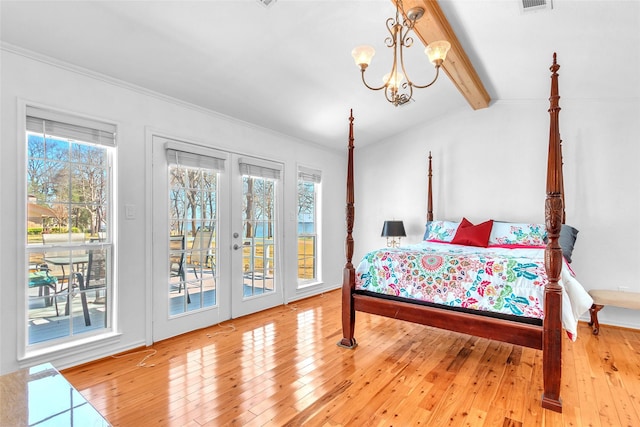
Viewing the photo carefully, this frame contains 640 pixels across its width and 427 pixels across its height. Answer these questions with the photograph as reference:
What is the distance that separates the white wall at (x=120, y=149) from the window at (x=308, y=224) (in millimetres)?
332

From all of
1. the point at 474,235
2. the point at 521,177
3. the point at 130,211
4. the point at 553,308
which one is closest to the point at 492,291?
the point at 553,308

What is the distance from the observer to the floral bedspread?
2.22 m

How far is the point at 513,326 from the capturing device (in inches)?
87.0

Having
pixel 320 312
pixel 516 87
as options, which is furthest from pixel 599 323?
pixel 320 312

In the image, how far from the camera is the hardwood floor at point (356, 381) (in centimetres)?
194

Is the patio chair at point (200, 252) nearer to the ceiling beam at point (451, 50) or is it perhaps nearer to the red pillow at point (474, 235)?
the ceiling beam at point (451, 50)

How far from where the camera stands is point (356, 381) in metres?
2.34

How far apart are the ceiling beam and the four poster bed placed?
860mm

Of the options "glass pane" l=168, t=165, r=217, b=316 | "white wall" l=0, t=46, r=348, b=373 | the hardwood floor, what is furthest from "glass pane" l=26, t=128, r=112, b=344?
"glass pane" l=168, t=165, r=217, b=316

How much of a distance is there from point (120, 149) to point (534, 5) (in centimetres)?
349

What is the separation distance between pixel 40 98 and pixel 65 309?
5.39 ft

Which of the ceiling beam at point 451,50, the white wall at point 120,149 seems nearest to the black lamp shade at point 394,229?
the white wall at point 120,149

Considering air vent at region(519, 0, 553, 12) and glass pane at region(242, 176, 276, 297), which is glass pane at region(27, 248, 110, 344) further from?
air vent at region(519, 0, 553, 12)

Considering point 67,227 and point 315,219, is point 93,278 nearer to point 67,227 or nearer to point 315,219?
point 67,227
